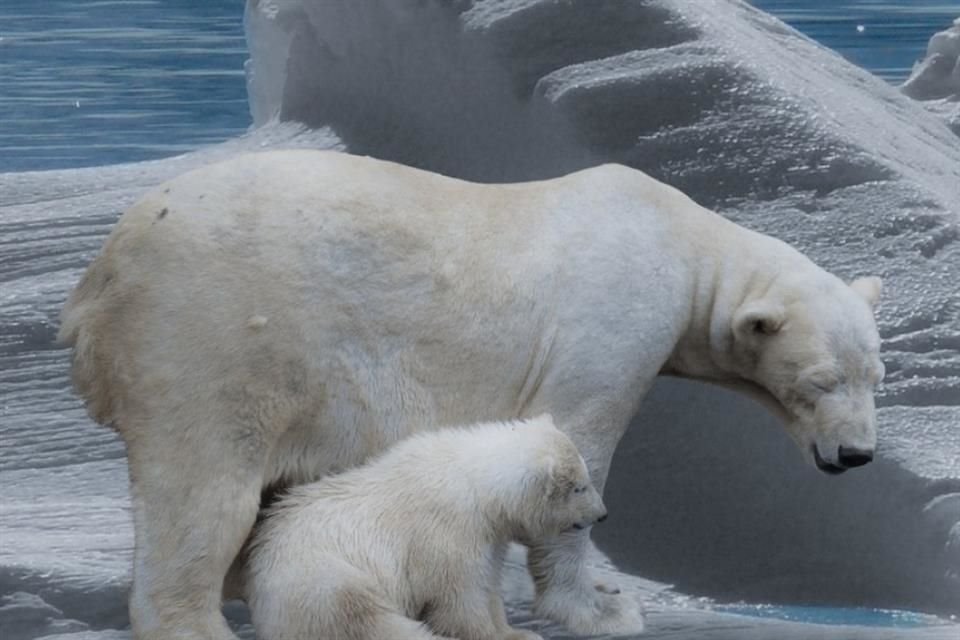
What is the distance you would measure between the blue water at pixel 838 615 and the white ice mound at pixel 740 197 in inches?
2.1

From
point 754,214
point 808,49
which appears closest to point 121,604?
point 754,214

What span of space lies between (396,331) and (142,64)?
8638mm

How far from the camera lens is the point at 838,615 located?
205 inches

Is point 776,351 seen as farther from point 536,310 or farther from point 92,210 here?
point 92,210

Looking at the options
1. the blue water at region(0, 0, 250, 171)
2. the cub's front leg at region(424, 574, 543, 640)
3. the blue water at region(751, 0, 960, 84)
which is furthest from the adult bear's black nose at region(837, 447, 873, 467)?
the blue water at region(751, 0, 960, 84)

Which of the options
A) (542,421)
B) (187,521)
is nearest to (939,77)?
(542,421)

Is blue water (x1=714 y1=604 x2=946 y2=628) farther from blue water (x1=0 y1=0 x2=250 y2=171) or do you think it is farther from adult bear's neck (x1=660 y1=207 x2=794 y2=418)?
blue water (x1=0 y1=0 x2=250 y2=171)

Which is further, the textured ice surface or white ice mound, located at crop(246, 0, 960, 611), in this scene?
the textured ice surface

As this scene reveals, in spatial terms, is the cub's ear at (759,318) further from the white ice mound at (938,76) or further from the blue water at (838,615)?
the white ice mound at (938,76)

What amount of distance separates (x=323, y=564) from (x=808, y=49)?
3653mm

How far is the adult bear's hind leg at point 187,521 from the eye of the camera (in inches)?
156

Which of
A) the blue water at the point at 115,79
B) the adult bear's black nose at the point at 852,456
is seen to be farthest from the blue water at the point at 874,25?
the adult bear's black nose at the point at 852,456

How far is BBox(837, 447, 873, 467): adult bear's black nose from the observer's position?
13.9 ft

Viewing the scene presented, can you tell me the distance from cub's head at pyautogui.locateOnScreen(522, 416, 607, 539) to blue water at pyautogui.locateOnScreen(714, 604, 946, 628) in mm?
1275
